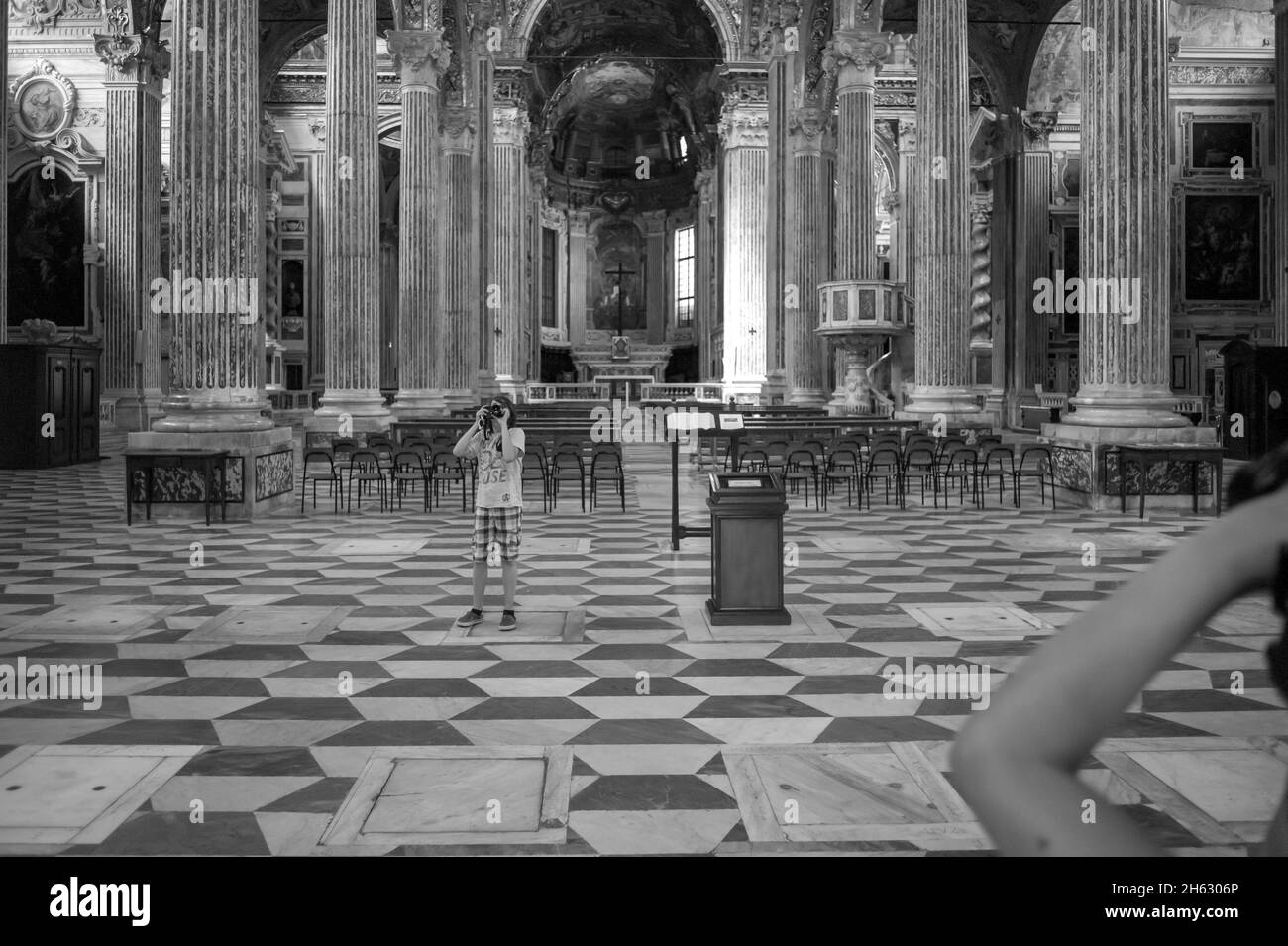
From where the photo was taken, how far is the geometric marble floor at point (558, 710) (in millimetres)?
3922

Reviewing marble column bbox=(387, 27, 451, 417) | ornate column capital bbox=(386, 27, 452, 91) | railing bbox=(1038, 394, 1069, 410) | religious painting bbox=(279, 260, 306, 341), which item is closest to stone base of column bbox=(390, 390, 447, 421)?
marble column bbox=(387, 27, 451, 417)

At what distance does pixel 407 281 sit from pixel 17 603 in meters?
17.3

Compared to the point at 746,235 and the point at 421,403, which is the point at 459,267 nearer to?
the point at 421,403

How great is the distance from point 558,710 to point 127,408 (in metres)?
25.8

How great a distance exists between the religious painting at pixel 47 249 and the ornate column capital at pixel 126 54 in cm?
468

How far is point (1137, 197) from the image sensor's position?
13766 mm

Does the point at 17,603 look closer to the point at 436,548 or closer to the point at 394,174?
the point at 436,548

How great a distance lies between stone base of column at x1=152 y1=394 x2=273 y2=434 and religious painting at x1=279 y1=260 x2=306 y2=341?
92.5 feet

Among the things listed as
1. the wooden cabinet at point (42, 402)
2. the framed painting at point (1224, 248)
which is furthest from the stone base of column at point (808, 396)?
the wooden cabinet at point (42, 402)

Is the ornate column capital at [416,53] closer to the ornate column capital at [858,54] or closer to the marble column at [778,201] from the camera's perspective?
the ornate column capital at [858,54]

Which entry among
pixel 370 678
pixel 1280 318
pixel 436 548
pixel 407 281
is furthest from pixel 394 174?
pixel 370 678

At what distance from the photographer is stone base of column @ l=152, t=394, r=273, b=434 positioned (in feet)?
42.1

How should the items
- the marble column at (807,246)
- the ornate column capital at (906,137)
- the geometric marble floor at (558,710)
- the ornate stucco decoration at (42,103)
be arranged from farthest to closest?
the ornate column capital at (906,137)
the ornate stucco decoration at (42,103)
the marble column at (807,246)
the geometric marble floor at (558,710)

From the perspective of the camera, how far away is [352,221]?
65.0ft
